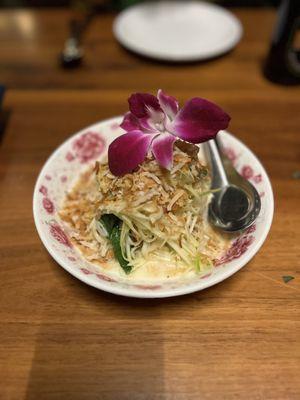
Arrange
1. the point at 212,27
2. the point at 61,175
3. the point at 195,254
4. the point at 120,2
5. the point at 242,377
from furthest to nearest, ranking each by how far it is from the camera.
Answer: the point at 120,2
the point at 212,27
the point at 61,175
the point at 195,254
the point at 242,377

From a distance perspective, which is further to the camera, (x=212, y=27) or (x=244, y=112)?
(x=212, y=27)

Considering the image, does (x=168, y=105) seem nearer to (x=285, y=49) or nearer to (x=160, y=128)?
(x=160, y=128)

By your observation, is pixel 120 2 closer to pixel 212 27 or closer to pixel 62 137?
pixel 212 27

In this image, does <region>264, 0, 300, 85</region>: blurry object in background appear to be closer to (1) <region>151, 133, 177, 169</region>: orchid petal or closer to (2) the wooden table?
(2) the wooden table

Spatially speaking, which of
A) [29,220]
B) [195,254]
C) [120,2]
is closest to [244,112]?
[195,254]

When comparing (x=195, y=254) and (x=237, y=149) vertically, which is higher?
(x=237, y=149)

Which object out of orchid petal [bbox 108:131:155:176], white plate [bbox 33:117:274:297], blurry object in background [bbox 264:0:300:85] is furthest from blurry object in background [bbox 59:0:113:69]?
orchid petal [bbox 108:131:155:176]
